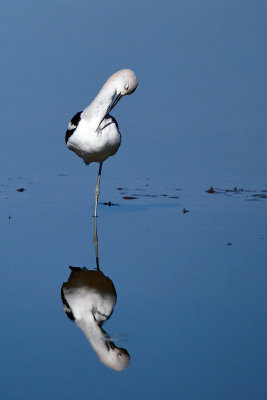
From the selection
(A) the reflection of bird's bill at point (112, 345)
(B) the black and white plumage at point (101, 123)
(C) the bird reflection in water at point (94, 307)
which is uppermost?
(B) the black and white plumage at point (101, 123)

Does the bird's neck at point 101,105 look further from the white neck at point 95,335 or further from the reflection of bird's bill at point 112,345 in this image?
the reflection of bird's bill at point 112,345

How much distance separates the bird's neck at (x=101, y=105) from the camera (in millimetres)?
8391

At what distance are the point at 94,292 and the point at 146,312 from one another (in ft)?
1.71

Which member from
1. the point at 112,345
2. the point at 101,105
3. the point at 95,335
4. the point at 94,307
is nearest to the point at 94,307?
the point at 94,307

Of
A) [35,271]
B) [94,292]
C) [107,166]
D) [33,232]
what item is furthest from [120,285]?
[107,166]

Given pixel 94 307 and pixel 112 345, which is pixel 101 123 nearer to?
pixel 94 307

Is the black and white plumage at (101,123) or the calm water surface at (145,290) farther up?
the black and white plumage at (101,123)

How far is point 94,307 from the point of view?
18.5 feet

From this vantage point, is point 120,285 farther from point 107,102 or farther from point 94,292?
point 107,102

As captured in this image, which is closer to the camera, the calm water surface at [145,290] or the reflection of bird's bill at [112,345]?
the calm water surface at [145,290]

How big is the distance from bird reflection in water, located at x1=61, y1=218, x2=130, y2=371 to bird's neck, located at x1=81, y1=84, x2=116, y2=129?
2099mm

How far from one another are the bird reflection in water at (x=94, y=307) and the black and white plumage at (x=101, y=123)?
6.72 ft

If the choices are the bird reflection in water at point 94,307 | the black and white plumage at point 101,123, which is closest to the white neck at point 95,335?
the bird reflection in water at point 94,307

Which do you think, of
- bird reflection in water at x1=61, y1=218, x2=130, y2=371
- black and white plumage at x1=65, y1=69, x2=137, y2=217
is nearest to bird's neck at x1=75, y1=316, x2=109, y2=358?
bird reflection in water at x1=61, y1=218, x2=130, y2=371
